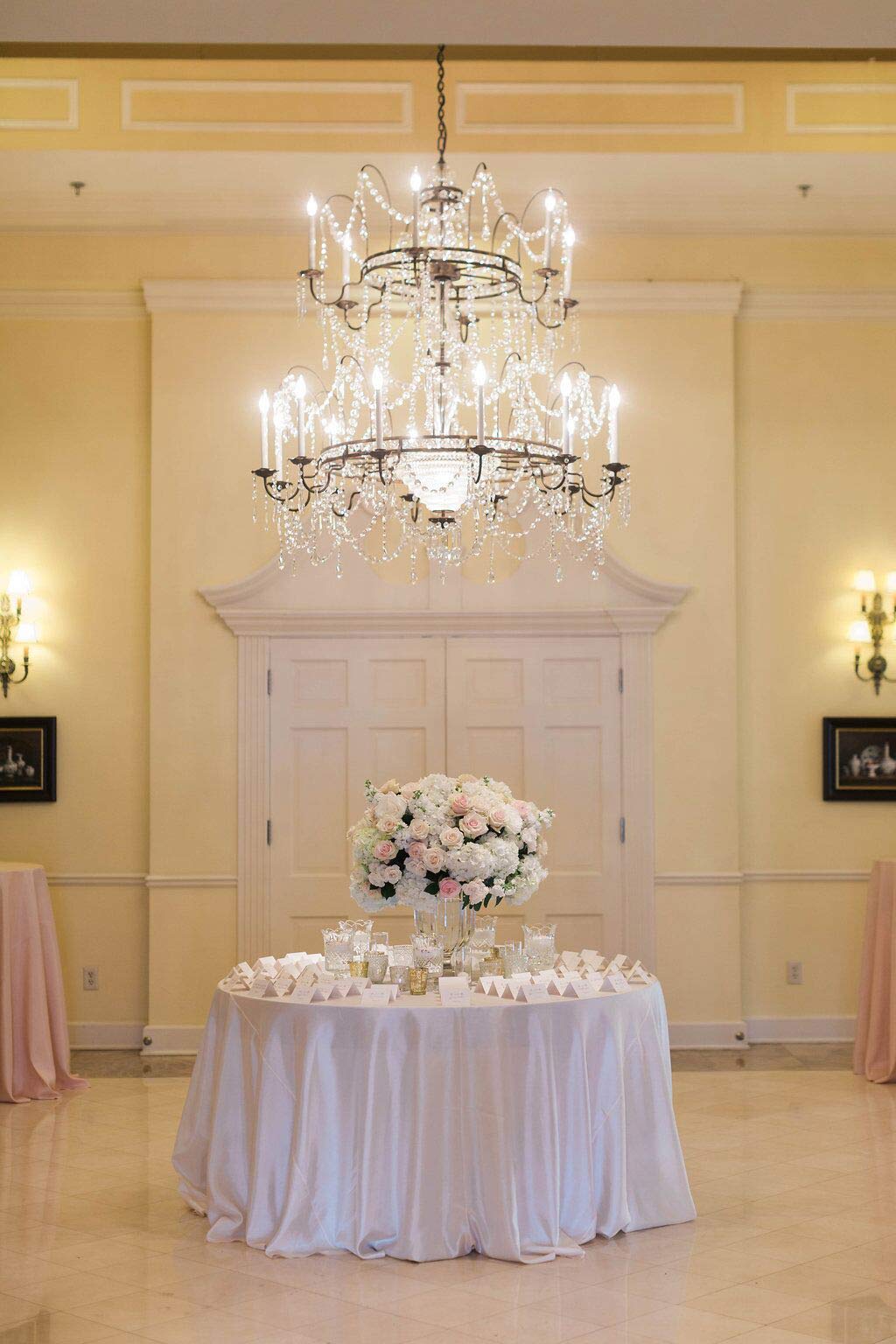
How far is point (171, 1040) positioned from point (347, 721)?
5.98ft

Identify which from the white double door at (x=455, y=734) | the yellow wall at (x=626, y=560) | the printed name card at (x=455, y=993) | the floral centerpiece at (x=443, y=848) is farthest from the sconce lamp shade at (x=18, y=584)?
the printed name card at (x=455, y=993)

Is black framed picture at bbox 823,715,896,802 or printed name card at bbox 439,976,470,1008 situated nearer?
printed name card at bbox 439,976,470,1008

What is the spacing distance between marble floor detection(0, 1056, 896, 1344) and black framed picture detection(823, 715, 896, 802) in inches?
88.0

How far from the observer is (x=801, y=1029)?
7.51 meters

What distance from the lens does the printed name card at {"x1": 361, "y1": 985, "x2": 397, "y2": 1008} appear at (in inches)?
175

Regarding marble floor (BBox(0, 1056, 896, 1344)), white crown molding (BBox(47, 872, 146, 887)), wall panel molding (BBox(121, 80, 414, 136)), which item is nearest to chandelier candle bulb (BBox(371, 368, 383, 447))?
marble floor (BBox(0, 1056, 896, 1344))

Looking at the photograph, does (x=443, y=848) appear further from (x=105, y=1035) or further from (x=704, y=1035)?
(x=105, y=1035)

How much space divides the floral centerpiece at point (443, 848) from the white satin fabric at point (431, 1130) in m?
0.39

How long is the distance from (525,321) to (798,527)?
70.2 inches

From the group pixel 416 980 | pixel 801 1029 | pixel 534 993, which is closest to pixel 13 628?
pixel 416 980

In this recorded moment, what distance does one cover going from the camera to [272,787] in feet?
24.3

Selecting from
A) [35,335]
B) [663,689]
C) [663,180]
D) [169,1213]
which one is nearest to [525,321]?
[663,180]

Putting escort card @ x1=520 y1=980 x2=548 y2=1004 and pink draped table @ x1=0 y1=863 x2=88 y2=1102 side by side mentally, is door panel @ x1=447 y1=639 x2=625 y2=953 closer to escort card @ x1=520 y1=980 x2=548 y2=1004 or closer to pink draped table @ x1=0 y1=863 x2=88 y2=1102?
pink draped table @ x1=0 y1=863 x2=88 y2=1102

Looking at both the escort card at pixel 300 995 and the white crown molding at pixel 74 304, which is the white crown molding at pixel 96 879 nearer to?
the white crown molding at pixel 74 304
